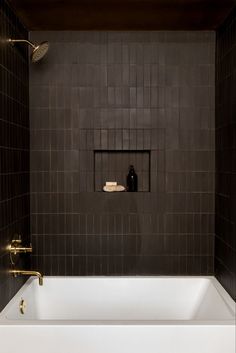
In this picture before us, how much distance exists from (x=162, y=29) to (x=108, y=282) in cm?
172

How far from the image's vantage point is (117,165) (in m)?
3.21

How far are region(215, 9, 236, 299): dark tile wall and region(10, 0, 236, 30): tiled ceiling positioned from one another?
0.47 ft

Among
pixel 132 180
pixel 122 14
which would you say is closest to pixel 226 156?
pixel 132 180

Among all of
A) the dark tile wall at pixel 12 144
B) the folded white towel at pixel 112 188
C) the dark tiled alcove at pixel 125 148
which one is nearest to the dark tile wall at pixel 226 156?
the dark tiled alcove at pixel 125 148

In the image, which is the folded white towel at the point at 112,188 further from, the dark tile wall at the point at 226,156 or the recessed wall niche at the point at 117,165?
the dark tile wall at the point at 226,156

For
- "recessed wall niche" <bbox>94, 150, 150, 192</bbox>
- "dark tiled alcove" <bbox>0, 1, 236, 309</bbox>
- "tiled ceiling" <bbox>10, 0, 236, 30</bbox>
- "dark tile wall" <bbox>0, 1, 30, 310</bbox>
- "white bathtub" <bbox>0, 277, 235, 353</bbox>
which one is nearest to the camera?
"white bathtub" <bbox>0, 277, 235, 353</bbox>

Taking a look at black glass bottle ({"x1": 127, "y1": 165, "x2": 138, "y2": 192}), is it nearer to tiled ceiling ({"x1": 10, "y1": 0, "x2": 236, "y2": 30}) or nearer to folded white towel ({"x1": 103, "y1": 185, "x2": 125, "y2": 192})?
folded white towel ({"x1": 103, "y1": 185, "x2": 125, "y2": 192})

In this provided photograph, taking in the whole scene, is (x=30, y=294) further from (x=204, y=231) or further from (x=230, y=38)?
(x=230, y=38)

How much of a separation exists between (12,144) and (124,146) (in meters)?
0.81

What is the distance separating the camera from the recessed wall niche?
320 cm

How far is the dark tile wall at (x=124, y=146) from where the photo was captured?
10.1 ft

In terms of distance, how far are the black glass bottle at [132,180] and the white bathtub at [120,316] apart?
60 centimetres

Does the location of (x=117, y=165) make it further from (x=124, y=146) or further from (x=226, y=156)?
(x=226, y=156)

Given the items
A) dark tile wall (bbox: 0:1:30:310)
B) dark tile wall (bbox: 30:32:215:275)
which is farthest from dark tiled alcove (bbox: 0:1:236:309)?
dark tile wall (bbox: 0:1:30:310)
